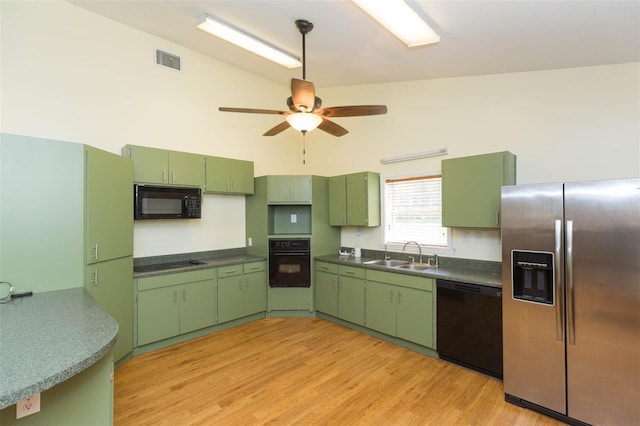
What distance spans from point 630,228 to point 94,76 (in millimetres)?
5066

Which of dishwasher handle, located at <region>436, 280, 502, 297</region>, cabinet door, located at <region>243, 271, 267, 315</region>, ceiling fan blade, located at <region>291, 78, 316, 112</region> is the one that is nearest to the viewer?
ceiling fan blade, located at <region>291, 78, 316, 112</region>

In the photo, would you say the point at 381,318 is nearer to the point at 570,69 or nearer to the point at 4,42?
the point at 570,69

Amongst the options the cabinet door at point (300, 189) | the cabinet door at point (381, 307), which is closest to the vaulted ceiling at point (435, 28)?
the cabinet door at point (300, 189)

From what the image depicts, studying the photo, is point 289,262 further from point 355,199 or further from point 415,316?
point 415,316

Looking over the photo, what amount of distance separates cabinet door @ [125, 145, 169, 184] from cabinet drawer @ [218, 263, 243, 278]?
133 centimetres

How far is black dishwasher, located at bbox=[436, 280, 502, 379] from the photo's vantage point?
287 cm

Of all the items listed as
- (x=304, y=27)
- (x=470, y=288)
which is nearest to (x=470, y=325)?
(x=470, y=288)

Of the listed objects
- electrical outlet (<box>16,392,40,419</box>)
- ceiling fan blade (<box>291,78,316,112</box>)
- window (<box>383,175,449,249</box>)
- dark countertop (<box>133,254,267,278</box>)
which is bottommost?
electrical outlet (<box>16,392,40,419</box>)

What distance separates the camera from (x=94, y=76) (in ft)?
11.2

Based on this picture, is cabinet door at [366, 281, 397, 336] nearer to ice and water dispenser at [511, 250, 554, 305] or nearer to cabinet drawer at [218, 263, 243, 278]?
ice and water dispenser at [511, 250, 554, 305]

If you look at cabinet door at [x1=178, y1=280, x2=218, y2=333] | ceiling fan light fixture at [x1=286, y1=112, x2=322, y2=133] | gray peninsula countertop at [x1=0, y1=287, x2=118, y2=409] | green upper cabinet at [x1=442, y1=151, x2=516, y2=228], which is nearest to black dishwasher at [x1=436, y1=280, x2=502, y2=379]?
green upper cabinet at [x1=442, y1=151, x2=516, y2=228]

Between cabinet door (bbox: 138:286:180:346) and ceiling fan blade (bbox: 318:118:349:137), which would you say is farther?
Answer: cabinet door (bbox: 138:286:180:346)

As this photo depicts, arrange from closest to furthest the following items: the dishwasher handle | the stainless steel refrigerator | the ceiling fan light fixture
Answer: the stainless steel refrigerator → the ceiling fan light fixture → the dishwasher handle

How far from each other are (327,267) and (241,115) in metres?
2.71
